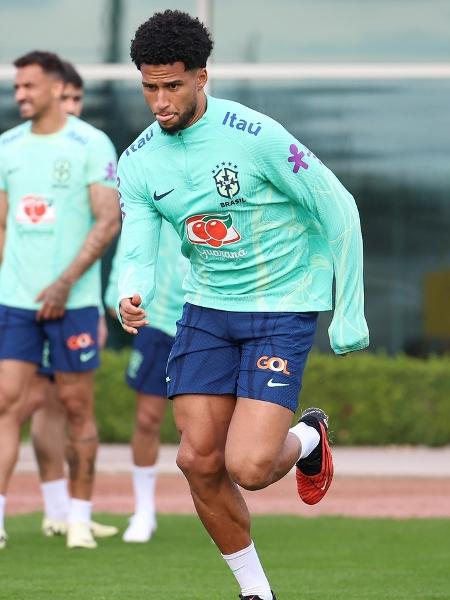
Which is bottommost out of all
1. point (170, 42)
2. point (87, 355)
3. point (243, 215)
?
point (87, 355)

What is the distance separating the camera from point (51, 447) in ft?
27.1

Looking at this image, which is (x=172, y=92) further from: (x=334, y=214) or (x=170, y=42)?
(x=334, y=214)

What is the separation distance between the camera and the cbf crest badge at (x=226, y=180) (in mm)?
5473

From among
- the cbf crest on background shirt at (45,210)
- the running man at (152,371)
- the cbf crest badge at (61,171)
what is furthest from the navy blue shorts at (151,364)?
the cbf crest badge at (61,171)

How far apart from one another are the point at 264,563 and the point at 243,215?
2422 mm

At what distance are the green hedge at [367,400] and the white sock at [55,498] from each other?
16.7 feet

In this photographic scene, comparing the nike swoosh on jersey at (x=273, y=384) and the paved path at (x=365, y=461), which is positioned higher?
the nike swoosh on jersey at (x=273, y=384)

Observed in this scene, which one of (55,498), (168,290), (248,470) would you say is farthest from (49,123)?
(248,470)

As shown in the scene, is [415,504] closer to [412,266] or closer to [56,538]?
[56,538]

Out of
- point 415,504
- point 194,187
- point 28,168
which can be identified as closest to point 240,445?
point 194,187

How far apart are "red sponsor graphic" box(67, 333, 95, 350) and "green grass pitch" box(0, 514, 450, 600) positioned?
3.51 feet

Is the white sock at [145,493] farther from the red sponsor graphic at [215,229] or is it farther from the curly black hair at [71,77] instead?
the red sponsor graphic at [215,229]

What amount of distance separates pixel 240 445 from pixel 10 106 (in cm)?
1032

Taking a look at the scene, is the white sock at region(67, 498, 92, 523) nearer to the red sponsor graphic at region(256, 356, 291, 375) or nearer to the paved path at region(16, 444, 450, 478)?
the red sponsor graphic at region(256, 356, 291, 375)
